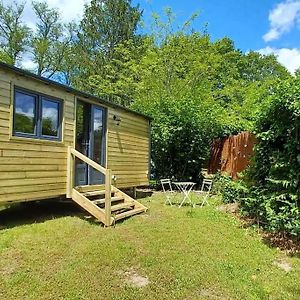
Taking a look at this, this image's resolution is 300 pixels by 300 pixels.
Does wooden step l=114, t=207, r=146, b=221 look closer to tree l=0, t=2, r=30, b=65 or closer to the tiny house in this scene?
the tiny house

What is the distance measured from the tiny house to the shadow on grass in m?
0.48

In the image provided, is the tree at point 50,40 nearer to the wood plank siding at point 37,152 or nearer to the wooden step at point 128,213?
the wood plank siding at point 37,152

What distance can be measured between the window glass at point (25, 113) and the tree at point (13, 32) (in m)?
18.4

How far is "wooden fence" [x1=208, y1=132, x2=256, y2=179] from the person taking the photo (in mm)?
9905

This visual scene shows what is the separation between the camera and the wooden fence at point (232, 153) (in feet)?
32.5

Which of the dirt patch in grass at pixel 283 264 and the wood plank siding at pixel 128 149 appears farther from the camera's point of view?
the wood plank siding at pixel 128 149

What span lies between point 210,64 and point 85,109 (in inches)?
446

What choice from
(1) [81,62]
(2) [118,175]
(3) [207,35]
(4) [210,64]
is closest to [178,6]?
(3) [207,35]

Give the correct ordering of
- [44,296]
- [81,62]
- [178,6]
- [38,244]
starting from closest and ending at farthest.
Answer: [44,296] < [38,244] < [178,6] < [81,62]

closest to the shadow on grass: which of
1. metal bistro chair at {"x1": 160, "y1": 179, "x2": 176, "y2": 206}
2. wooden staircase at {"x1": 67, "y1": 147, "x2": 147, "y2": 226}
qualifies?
wooden staircase at {"x1": 67, "y1": 147, "x2": 147, "y2": 226}

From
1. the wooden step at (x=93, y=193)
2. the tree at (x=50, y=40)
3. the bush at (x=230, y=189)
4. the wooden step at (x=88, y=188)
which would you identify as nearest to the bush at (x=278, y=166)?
the bush at (x=230, y=189)

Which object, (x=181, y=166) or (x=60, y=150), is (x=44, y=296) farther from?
(x=181, y=166)

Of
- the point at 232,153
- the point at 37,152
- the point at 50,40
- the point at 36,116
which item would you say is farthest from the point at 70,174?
the point at 50,40

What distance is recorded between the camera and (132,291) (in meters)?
3.76
